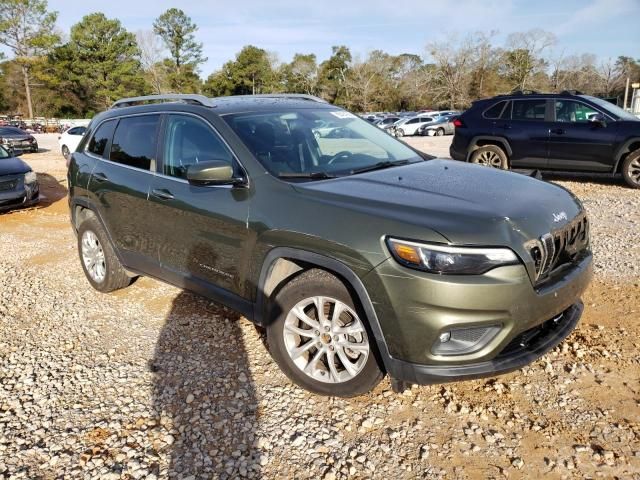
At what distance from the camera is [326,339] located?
9.61 feet

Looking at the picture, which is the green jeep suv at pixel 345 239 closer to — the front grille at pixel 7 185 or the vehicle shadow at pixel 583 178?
the front grille at pixel 7 185

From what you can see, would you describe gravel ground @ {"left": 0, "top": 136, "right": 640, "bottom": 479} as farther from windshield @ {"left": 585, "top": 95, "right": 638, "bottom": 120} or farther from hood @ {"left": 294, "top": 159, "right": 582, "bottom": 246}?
windshield @ {"left": 585, "top": 95, "right": 638, "bottom": 120}

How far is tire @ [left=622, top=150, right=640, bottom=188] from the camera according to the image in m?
9.03

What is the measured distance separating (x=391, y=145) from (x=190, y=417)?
2574 mm

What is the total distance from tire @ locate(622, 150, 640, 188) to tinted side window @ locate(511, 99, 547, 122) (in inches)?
66.6

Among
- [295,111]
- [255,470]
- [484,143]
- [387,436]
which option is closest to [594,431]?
[387,436]

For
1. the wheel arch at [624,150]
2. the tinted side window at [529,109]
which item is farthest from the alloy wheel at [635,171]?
the tinted side window at [529,109]

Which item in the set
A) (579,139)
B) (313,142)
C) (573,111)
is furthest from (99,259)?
(573,111)

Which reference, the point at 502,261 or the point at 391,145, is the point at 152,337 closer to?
the point at 391,145

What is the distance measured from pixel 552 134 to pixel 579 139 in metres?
0.48

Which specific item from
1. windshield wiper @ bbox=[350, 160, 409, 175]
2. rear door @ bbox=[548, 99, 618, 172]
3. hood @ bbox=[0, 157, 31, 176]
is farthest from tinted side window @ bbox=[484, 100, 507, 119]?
hood @ bbox=[0, 157, 31, 176]

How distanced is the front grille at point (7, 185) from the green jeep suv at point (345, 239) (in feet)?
19.2

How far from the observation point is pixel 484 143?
10.4 m

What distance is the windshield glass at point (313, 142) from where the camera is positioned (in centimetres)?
335
